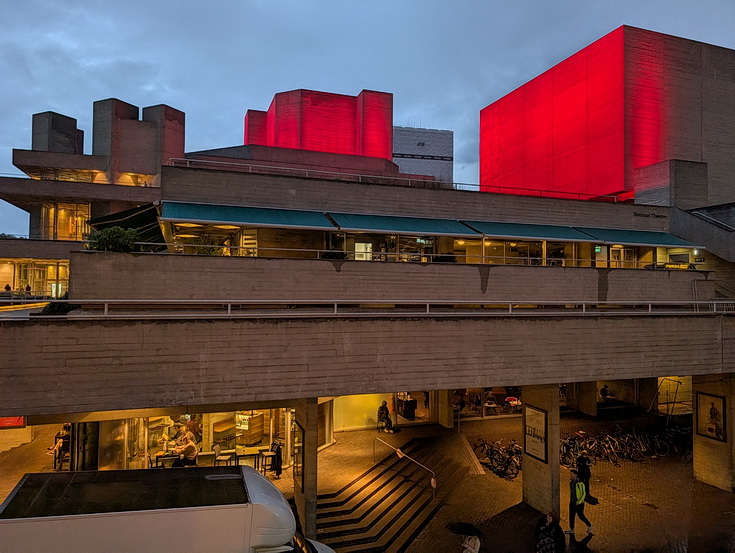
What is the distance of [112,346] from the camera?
30.8ft

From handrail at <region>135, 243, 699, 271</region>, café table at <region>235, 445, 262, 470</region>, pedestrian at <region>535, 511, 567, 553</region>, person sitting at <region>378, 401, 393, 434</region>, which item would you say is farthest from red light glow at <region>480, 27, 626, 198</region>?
café table at <region>235, 445, 262, 470</region>

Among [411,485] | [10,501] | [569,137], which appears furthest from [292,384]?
[569,137]

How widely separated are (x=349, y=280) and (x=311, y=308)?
1585 millimetres

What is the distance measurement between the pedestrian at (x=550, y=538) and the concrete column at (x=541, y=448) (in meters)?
3.27

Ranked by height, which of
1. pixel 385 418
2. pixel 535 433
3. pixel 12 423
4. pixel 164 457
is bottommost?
pixel 385 418

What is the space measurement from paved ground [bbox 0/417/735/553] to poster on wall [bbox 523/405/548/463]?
161cm

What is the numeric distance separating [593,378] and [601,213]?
36.5 feet

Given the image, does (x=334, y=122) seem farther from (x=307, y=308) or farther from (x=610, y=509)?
(x=610, y=509)

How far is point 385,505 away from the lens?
1405 cm

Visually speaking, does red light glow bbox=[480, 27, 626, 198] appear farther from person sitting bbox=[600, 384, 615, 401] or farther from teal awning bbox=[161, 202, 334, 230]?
teal awning bbox=[161, 202, 334, 230]

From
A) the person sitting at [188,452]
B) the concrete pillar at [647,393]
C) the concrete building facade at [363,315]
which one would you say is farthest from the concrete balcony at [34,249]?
the concrete pillar at [647,393]

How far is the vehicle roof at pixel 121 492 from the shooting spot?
6480mm

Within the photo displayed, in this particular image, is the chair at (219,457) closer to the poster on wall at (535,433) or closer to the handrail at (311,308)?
the handrail at (311,308)

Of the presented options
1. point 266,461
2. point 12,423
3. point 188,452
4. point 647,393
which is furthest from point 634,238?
point 12,423
